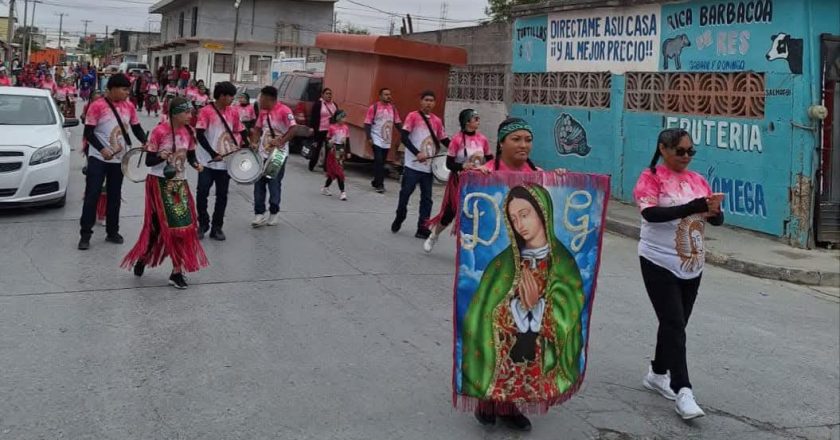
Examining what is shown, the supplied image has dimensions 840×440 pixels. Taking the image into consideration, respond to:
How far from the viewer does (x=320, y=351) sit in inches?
227

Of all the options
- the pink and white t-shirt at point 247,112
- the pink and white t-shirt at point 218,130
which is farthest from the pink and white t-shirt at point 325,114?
the pink and white t-shirt at point 218,130

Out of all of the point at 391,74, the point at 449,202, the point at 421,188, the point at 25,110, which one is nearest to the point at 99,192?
the point at 25,110

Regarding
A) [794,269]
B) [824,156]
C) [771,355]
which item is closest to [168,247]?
[771,355]

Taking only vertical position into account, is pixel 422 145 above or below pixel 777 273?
above

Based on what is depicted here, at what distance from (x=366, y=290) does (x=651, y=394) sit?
2.93 metres

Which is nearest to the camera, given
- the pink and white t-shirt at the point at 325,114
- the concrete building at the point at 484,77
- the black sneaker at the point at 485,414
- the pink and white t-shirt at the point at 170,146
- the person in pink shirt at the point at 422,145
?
A: the black sneaker at the point at 485,414

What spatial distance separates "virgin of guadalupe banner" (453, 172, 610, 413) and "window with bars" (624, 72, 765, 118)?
26.7 feet

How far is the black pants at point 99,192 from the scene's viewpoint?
882cm

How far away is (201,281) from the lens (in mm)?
7621

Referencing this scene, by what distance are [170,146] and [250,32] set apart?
1805 inches

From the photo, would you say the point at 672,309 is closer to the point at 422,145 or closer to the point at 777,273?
the point at 777,273

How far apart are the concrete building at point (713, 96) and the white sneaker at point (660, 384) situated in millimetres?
6555

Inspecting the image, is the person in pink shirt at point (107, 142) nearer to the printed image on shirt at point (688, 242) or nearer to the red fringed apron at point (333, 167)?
the red fringed apron at point (333, 167)

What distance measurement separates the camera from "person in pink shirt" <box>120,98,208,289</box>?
723 centimetres
